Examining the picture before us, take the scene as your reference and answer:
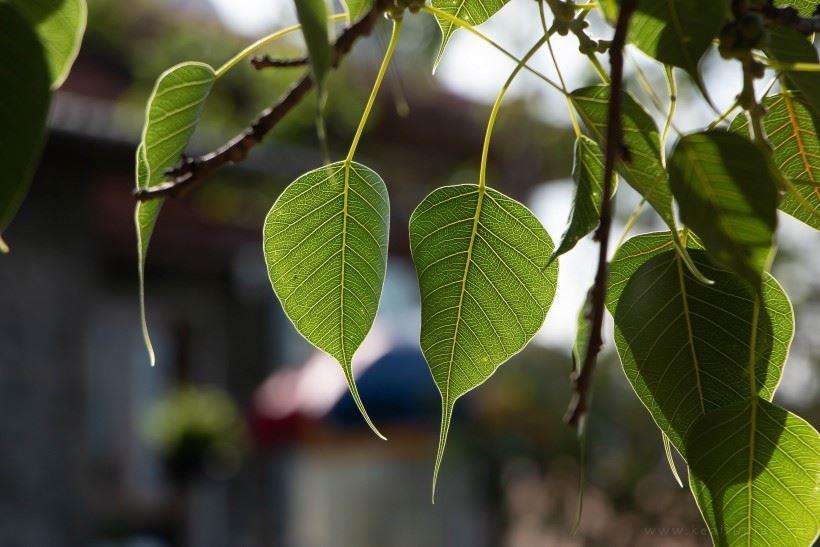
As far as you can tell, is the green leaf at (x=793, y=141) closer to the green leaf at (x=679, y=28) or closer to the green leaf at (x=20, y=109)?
the green leaf at (x=679, y=28)

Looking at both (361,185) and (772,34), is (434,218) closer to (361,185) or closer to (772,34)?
(361,185)

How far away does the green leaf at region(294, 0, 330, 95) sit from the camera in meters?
0.25

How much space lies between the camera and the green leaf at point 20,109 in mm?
256

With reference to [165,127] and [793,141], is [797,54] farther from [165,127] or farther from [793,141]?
[165,127]

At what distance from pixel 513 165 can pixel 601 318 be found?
491cm

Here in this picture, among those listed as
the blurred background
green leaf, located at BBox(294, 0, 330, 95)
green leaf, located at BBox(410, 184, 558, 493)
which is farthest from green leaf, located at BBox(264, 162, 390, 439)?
the blurred background

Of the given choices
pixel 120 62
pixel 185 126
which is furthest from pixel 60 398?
pixel 185 126

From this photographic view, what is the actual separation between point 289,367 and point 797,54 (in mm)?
5391

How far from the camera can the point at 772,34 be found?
0.32 m

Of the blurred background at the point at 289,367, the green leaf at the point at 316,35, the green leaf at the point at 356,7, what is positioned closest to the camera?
the green leaf at the point at 316,35

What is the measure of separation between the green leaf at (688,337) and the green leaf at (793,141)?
0.12 feet

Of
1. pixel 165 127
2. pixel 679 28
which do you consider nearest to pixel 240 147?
pixel 165 127

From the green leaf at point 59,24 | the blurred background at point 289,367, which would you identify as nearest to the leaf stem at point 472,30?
the green leaf at point 59,24

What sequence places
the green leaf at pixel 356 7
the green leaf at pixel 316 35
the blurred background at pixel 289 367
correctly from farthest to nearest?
the blurred background at pixel 289 367 < the green leaf at pixel 356 7 < the green leaf at pixel 316 35
